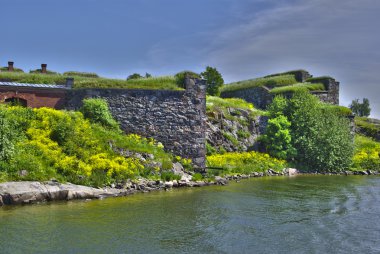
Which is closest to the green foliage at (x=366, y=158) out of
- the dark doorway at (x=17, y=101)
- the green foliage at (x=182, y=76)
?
the green foliage at (x=182, y=76)

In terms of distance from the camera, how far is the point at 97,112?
31.6 m

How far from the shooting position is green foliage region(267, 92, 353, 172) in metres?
44.9

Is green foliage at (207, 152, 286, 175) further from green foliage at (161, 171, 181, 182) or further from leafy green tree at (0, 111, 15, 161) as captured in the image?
leafy green tree at (0, 111, 15, 161)

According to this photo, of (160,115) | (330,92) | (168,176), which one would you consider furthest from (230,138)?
(330,92)

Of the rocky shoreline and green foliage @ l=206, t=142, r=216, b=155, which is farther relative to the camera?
green foliage @ l=206, t=142, r=216, b=155

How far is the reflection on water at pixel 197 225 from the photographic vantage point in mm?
14367

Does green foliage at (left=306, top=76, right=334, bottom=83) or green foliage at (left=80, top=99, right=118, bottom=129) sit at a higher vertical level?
green foliage at (left=306, top=76, right=334, bottom=83)

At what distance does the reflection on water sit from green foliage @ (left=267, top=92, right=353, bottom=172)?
→ 61.8 ft

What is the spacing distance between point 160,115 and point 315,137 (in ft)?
68.7

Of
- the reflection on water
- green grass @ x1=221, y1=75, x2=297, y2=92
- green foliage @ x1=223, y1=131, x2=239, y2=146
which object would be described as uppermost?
green grass @ x1=221, y1=75, x2=297, y2=92

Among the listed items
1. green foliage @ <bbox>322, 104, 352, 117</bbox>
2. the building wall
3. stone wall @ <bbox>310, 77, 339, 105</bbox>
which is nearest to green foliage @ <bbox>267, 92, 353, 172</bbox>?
green foliage @ <bbox>322, 104, 352, 117</bbox>

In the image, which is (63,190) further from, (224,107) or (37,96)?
(224,107)

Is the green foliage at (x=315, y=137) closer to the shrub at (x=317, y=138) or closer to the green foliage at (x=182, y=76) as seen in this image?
the shrub at (x=317, y=138)

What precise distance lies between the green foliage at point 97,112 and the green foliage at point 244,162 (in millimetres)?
10790
